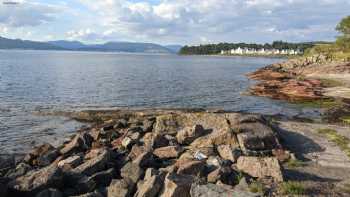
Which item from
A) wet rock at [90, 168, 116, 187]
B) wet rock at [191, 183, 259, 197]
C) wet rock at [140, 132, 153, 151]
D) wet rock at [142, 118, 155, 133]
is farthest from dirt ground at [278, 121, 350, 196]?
wet rock at [142, 118, 155, 133]

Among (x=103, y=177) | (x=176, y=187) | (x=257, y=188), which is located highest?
(x=176, y=187)

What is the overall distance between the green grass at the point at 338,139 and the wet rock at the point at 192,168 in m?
8.63

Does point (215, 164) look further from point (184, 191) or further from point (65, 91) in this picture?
point (65, 91)

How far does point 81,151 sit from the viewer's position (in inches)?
870

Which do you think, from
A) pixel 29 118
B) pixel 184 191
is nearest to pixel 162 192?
pixel 184 191

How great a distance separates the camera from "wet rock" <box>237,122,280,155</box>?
18781mm

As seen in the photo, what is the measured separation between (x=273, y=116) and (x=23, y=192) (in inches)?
1053

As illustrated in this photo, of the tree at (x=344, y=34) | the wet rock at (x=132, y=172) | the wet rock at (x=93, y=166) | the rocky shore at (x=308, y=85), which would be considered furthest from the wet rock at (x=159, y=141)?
the tree at (x=344, y=34)

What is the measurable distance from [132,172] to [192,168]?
93.3 inches

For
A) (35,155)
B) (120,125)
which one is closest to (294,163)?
(35,155)

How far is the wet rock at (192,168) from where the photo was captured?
14.1 metres

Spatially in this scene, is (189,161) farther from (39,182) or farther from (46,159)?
(46,159)

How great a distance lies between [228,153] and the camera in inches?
664

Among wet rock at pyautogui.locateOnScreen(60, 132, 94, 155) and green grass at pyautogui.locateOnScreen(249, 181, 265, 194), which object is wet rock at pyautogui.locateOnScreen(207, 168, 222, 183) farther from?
wet rock at pyautogui.locateOnScreen(60, 132, 94, 155)
